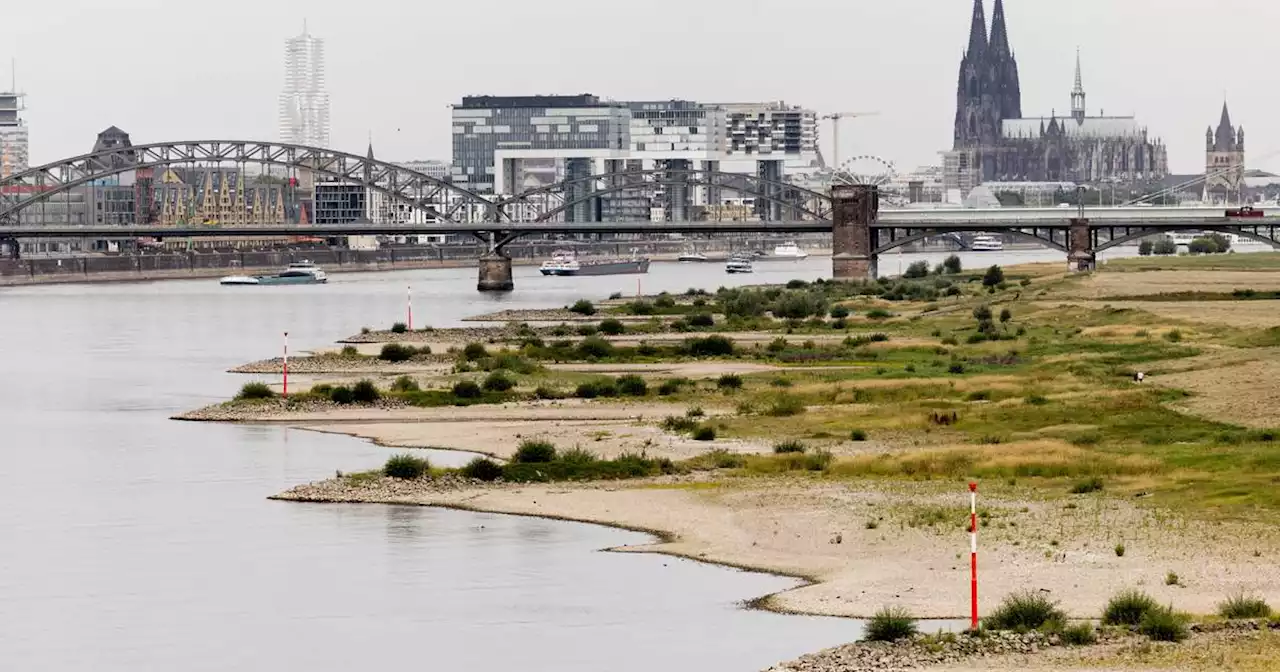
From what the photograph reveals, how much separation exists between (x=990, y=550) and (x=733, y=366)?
1464 inches

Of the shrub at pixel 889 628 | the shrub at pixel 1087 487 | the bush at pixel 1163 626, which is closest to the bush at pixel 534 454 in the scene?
the shrub at pixel 1087 487

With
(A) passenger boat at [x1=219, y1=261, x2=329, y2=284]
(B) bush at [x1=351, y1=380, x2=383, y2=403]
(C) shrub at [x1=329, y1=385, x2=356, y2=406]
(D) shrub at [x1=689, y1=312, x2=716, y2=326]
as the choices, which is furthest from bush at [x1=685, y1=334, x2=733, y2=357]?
(A) passenger boat at [x1=219, y1=261, x2=329, y2=284]

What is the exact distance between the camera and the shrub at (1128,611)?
24938 millimetres

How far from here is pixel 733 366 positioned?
6731 centimetres

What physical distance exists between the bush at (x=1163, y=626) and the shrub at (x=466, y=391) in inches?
1269

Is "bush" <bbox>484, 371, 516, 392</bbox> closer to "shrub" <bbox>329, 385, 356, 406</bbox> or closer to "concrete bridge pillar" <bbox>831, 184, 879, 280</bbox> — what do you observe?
"shrub" <bbox>329, 385, 356, 406</bbox>

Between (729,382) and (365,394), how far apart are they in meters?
8.87

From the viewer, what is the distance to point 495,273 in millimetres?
157125

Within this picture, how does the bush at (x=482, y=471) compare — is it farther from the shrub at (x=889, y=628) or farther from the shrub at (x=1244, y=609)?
the shrub at (x=1244, y=609)

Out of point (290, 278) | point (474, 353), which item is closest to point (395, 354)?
point (474, 353)

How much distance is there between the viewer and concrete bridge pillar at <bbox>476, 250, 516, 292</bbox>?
15538 cm

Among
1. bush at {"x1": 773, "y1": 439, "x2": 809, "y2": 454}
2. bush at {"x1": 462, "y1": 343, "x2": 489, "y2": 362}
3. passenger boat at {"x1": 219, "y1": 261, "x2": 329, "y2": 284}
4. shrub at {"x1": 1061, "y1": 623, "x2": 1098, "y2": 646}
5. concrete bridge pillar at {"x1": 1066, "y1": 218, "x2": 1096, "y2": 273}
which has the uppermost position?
concrete bridge pillar at {"x1": 1066, "y1": 218, "x2": 1096, "y2": 273}

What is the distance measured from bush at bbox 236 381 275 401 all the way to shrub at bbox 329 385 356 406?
1.60 meters

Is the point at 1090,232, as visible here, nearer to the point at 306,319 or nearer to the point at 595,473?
the point at 306,319
